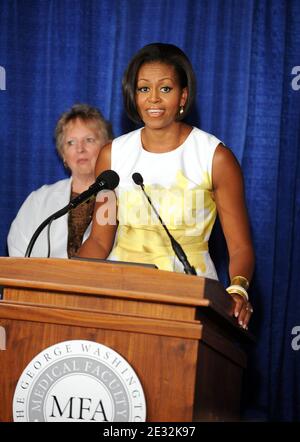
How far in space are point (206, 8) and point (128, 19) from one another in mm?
387

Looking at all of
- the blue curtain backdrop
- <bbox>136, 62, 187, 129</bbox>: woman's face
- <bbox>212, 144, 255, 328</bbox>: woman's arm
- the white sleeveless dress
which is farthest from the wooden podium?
the blue curtain backdrop

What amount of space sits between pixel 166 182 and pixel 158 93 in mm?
340

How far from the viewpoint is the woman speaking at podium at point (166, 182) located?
10.1 ft

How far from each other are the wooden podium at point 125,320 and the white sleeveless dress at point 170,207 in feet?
3.19

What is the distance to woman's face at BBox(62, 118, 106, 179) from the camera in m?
4.00

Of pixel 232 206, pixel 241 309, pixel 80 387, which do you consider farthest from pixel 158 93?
pixel 80 387

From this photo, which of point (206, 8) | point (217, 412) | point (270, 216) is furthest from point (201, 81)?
point (217, 412)

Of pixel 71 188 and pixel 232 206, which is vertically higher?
pixel 71 188

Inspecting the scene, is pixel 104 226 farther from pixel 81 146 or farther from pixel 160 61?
pixel 81 146

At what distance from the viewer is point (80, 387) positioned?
1970mm

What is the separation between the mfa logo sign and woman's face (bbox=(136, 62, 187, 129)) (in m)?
1.36

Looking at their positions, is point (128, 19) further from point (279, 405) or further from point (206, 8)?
point (279, 405)

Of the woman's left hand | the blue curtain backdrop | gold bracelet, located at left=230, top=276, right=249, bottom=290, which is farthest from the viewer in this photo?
the blue curtain backdrop

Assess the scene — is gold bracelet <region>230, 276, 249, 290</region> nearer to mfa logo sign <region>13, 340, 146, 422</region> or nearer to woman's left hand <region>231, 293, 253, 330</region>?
woman's left hand <region>231, 293, 253, 330</region>
